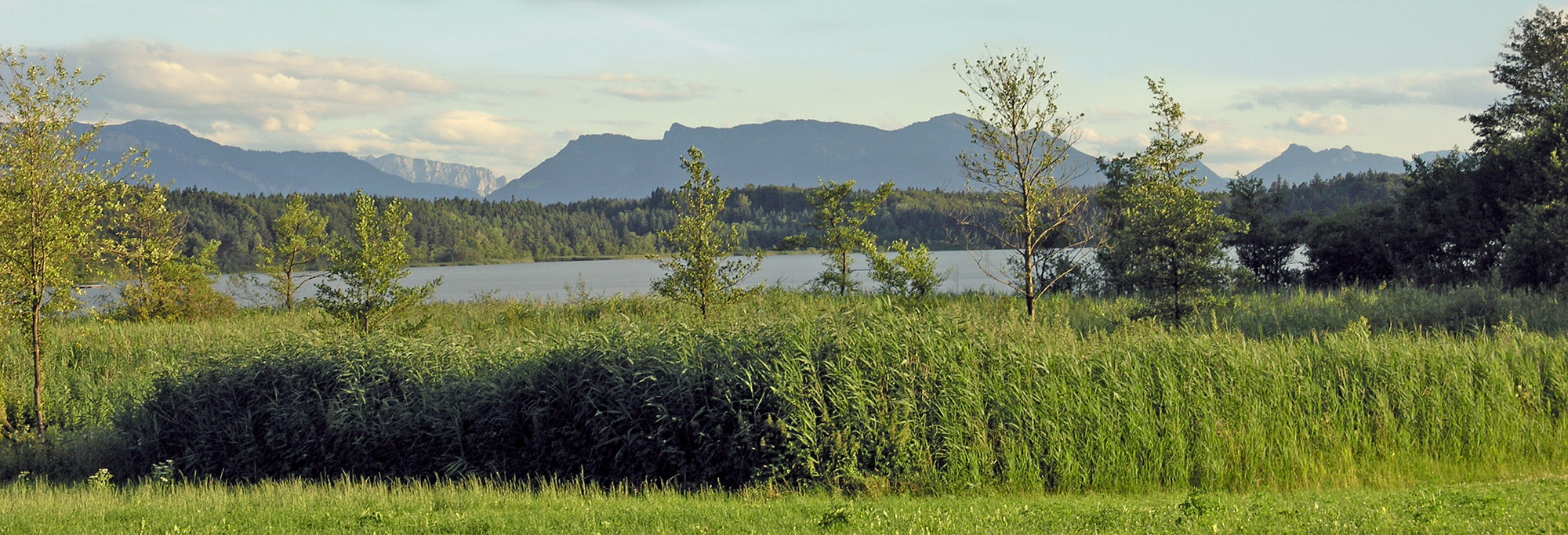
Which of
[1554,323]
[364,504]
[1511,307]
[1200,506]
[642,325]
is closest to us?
[1200,506]

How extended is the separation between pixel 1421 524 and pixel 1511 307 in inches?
598

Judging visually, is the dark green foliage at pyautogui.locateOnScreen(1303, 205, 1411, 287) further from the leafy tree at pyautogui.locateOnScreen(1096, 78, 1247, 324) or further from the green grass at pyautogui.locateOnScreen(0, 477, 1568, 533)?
the green grass at pyautogui.locateOnScreen(0, 477, 1568, 533)

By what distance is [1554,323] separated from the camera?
16359mm

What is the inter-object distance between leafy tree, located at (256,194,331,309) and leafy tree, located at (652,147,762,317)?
15.6m

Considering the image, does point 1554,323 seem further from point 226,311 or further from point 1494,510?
point 226,311

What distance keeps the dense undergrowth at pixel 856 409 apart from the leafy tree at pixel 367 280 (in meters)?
3.46

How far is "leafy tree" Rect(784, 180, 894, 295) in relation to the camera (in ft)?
81.1

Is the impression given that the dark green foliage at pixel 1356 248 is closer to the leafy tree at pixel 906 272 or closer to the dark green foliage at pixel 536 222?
the leafy tree at pixel 906 272

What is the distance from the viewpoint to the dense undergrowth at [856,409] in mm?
9273

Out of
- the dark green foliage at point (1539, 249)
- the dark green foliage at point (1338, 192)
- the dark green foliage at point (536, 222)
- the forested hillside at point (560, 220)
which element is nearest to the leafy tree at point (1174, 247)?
the dark green foliage at point (1539, 249)

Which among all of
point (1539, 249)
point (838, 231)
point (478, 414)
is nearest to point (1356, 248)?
point (1539, 249)

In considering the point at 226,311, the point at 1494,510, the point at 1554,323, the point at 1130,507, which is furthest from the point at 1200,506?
the point at 226,311

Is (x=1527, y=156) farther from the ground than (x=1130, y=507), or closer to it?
farther from the ground

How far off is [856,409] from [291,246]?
2469 centimetres
